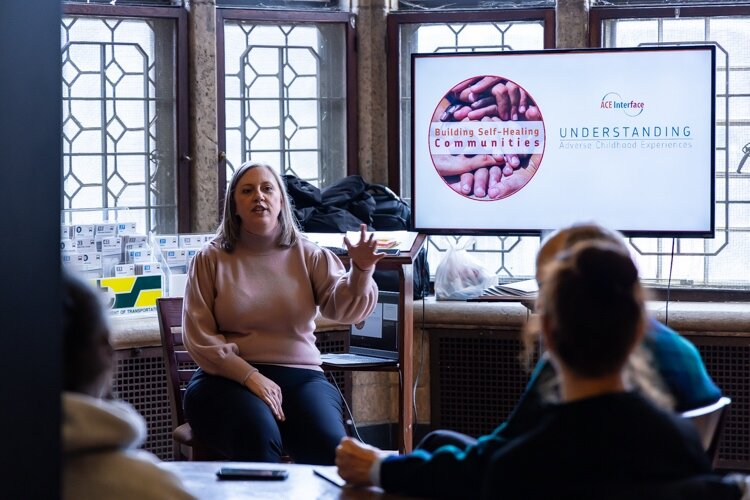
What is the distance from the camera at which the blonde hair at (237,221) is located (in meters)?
3.16

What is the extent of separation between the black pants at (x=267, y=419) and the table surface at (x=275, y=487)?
3.20 ft

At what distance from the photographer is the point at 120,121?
4250mm

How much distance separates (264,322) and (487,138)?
1323mm

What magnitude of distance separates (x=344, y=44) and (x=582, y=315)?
3.43m

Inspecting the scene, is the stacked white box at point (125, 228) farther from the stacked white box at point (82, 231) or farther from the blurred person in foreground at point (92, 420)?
the blurred person in foreground at point (92, 420)

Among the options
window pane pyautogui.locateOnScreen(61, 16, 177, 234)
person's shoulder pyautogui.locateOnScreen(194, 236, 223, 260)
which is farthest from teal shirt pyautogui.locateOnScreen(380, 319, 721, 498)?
window pane pyautogui.locateOnScreen(61, 16, 177, 234)

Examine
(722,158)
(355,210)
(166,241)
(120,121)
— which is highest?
(120,121)

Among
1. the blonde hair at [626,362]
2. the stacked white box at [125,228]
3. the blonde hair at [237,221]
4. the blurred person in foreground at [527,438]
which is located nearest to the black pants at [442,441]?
the blurred person in foreground at [527,438]

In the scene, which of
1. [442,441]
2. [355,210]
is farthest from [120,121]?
[442,441]

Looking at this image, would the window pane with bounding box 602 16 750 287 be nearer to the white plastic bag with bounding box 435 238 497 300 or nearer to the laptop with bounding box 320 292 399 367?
the white plastic bag with bounding box 435 238 497 300

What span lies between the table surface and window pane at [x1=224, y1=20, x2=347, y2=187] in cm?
268

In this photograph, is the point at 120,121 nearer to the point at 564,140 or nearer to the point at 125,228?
the point at 125,228

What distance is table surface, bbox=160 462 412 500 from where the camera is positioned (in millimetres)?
1688

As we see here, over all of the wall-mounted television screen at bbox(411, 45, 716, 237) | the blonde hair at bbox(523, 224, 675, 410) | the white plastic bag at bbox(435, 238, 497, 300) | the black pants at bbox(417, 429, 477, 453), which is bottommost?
the black pants at bbox(417, 429, 477, 453)
